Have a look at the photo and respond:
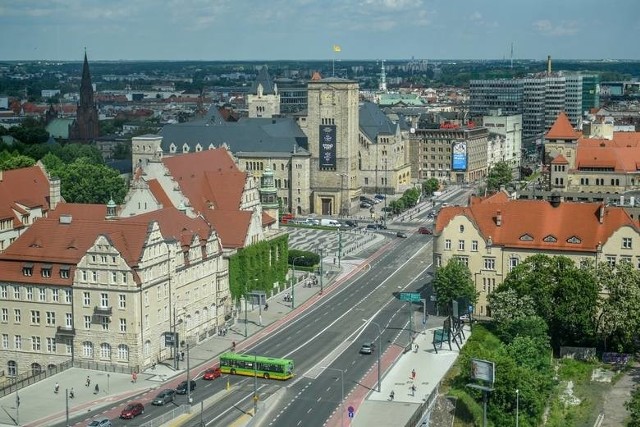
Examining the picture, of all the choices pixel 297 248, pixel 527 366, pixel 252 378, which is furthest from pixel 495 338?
pixel 297 248

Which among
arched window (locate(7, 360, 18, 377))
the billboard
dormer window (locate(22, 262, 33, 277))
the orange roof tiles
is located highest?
the orange roof tiles

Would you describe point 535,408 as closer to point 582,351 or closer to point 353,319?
point 582,351

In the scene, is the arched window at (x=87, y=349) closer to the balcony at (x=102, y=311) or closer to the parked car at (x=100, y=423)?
the balcony at (x=102, y=311)

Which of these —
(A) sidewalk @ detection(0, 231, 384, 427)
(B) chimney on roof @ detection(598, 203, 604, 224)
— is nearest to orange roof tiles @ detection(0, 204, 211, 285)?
(A) sidewalk @ detection(0, 231, 384, 427)

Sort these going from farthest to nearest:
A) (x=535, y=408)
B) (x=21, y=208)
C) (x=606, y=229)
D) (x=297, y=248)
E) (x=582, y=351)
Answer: (x=297, y=248) < (x=21, y=208) < (x=606, y=229) < (x=582, y=351) < (x=535, y=408)

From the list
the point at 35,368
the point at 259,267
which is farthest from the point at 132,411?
the point at 259,267

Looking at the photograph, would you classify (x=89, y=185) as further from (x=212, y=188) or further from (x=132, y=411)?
(x=132, y=411)

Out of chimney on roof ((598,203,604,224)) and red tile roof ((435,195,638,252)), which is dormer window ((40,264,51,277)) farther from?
chimney on roof ((598,203,604,224))
